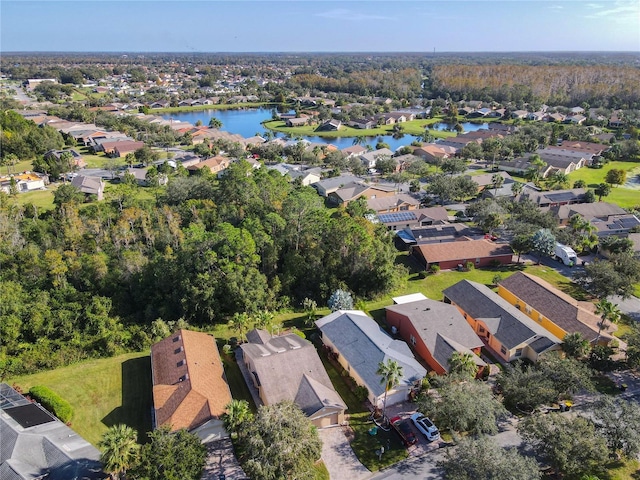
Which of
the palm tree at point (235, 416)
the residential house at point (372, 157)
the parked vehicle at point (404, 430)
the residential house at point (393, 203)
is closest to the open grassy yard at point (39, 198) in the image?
the residential house at point (393, 203)

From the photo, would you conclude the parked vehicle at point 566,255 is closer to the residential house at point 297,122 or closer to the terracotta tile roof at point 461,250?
the terracotta tile roof at point 461,250

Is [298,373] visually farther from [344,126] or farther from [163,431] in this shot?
[344,126]

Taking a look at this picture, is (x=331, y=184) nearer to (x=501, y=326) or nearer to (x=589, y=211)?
(x=589, y=211)

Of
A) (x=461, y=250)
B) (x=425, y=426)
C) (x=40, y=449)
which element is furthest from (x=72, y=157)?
(x=425, y=426)

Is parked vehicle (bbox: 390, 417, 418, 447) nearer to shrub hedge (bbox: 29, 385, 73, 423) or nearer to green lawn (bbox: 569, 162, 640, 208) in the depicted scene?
shrub hedge (bbox: 29, 385, 73, 423)

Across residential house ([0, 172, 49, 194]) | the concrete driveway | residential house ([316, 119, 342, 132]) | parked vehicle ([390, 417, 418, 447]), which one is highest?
residential house ([316, 119, 342, 132])

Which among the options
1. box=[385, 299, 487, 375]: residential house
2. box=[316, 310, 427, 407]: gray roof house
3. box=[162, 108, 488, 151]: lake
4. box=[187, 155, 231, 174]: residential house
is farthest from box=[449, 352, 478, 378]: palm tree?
box=[162, 108, 488, 151]: lake
